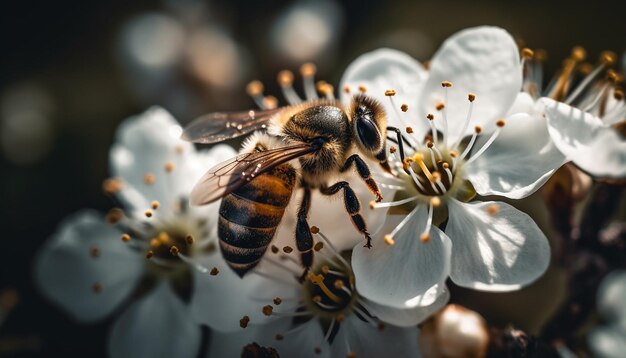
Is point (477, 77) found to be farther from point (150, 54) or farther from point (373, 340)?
point (150, 54)

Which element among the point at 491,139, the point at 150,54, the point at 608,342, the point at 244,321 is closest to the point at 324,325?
the point at 244,321

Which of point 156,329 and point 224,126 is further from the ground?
point 224,126

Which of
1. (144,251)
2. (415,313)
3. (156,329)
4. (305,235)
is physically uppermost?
(305,235)

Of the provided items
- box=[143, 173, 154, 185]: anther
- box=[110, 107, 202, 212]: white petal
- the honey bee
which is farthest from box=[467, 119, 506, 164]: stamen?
box=[143, 173, 154, 185]: anther

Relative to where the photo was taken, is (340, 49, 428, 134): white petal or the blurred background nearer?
(340, 49, 428, 134): white petal

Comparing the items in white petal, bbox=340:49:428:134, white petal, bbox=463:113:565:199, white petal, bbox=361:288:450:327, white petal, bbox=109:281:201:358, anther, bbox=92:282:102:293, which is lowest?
white petal, bbox=109:281:201:358

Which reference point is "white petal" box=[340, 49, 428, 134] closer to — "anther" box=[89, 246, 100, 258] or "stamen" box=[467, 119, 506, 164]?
"stamen" box=[467, 119, 506, 164]
